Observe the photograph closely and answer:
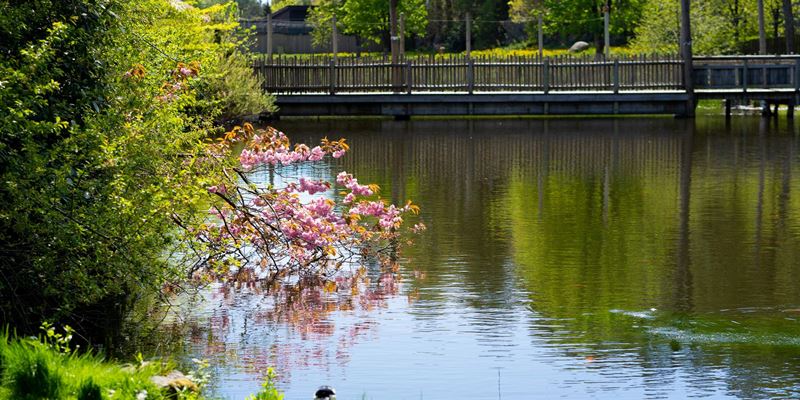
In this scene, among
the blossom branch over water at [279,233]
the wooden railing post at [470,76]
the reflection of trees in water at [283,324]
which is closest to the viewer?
the reflection of trees in water at [283,324]

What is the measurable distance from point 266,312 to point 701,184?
42.8 feet

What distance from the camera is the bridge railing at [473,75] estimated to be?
45.8 metres

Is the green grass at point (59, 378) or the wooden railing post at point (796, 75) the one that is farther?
the wooden railing post at point (796, 75)

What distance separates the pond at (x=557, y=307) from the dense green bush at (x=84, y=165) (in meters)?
1.06

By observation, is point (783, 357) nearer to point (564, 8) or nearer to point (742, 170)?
point (742, 170)

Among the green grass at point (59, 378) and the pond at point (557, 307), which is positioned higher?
the green grass at point (59, 378)

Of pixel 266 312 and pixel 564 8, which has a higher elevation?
pixel 564 8

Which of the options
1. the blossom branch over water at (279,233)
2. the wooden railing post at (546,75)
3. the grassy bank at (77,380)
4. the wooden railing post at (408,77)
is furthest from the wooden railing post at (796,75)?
the grassy bank at (77,380)

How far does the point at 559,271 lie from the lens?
Result: 1455cm

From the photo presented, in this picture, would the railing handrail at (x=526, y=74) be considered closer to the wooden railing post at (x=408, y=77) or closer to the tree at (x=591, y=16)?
the wooden railing post at (x=408, y=77)

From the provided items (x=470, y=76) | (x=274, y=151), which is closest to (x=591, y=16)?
(x=470, y=76)

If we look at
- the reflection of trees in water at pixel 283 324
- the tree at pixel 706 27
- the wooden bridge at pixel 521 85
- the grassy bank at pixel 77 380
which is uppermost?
the tree at pixel 706 27

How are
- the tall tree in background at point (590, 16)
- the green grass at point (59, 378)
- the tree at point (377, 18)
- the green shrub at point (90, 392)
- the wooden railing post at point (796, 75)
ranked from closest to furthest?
the green shrub at point (90, 392) < the green grass at point (59, 378) < the wooden railing post at point (796, 75) < the tall tree in background at point (590, 16) < the tree at point (377, 18)

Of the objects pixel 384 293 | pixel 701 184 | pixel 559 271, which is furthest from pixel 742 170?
pixel 384 293
